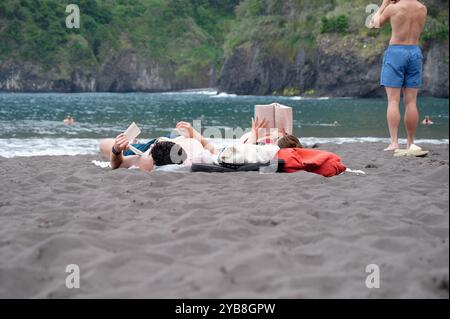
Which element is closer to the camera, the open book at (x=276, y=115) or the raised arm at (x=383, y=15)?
the open book at (x=276, y=115)

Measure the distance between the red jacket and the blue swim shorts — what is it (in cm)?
252

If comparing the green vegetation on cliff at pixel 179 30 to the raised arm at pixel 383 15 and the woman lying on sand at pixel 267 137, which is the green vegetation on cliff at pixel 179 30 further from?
the woman lying on sand at pixel 267 137

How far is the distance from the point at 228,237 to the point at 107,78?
87083 mm

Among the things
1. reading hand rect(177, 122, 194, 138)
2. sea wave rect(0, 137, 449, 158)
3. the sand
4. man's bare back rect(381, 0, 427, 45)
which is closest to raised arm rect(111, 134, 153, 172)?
reading hand rect(177, 122, 194, 138)

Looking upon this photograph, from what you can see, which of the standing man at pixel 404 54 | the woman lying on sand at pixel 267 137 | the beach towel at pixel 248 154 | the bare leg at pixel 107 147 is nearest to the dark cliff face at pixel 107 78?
the bare leg at pixel 107 147

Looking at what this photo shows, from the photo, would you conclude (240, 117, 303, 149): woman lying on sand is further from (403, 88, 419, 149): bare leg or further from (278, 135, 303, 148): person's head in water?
(403, 88, 419, 149): bare leg

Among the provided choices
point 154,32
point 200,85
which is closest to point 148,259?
point 200,85

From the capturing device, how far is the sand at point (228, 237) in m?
2.68

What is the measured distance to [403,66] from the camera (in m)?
7.73

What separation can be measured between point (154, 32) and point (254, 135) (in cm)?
9454

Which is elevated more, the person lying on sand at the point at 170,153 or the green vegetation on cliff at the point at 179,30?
the green vegetation on cliff at the point at 179,30

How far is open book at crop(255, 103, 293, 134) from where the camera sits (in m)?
7.01

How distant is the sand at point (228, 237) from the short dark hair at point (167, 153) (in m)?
0.69

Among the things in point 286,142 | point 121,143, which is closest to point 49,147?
point 121,143
